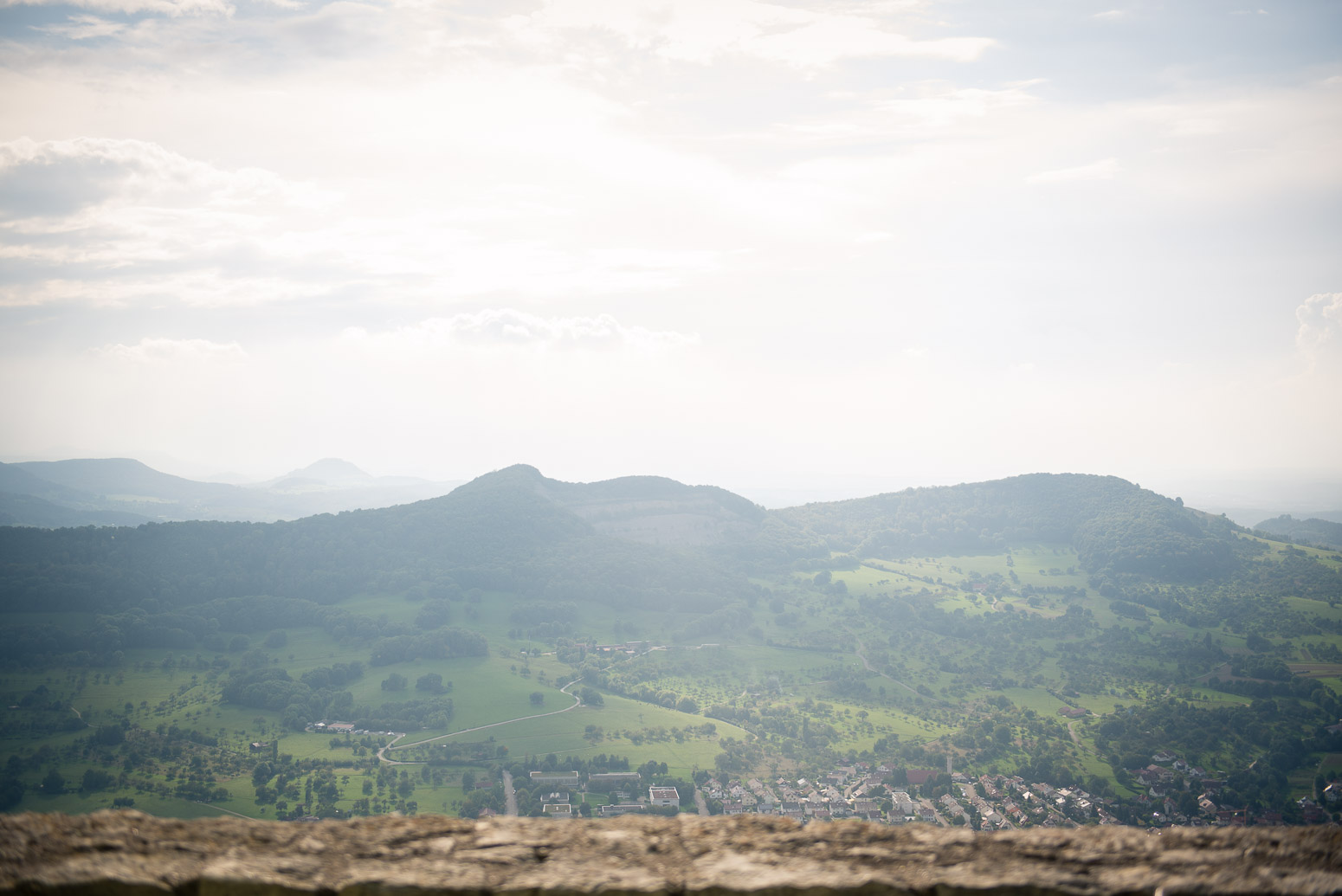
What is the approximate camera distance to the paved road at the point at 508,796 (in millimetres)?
31614

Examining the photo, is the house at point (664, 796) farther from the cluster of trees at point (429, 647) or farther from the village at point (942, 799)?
the cluster of trees at point (429, 647)

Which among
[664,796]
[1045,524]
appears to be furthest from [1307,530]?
[664,796]

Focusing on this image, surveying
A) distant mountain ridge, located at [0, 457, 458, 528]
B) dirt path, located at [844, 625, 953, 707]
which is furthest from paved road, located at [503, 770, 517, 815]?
distant mountain ridge, located at [0, 457, 458, 528]

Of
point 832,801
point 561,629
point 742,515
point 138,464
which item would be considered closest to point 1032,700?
point 832,801

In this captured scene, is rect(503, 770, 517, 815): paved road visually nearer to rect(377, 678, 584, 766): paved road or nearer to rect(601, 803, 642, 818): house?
rect(601, 803, 642, 818): house

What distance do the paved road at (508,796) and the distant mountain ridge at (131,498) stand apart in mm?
107095

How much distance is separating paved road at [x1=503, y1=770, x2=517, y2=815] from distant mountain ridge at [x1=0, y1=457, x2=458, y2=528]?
4216 inches

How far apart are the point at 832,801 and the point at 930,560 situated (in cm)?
7195

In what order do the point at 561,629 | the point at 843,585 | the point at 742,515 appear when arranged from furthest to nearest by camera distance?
the point at 742,515
the point at 843,585
the point at 561,629

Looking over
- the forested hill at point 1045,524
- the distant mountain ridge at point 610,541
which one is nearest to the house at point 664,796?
the distant mountain ridge at point 610,541

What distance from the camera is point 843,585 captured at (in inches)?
3258

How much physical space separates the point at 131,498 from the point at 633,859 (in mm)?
195501

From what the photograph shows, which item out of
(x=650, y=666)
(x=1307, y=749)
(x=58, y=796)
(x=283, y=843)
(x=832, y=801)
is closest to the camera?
(x=283, y=843)

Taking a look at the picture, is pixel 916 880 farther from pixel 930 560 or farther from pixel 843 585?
pixel 930 560
